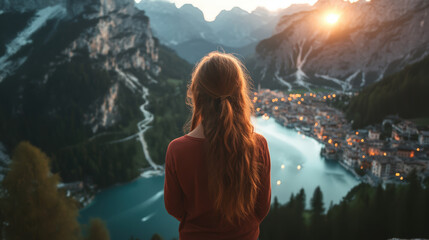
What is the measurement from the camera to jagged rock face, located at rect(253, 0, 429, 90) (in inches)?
1560

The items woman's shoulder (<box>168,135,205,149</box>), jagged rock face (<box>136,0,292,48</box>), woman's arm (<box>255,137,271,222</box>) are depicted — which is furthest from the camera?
jagged rock face (<box>136,0,292,48</box>)

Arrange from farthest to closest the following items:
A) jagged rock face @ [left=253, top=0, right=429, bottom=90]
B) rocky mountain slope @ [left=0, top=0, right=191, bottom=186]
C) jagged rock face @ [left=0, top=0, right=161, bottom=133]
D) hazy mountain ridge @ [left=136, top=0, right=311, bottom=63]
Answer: hazy mountain ridge @ [left=136, top=0, right=311, bottom=63] < jagged rock face @ [left=253, top=0, right=429, bottom=90] < jagged rock face @ [left=0, top=0, right=161, bottom=133] < rocky mountain slope @ [left=0, top=0, right=191, bottom=186]

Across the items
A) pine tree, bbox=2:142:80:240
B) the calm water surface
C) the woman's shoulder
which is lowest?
the calm water surface

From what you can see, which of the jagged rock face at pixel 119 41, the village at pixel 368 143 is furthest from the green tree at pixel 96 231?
the jagged rock face at pixel 119 41

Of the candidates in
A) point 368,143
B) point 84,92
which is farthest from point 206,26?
point 368,143

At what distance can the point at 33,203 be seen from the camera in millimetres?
3076

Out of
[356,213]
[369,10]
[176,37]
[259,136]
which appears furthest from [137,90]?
[176,37]

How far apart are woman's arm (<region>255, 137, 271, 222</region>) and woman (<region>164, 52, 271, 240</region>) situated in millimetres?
10

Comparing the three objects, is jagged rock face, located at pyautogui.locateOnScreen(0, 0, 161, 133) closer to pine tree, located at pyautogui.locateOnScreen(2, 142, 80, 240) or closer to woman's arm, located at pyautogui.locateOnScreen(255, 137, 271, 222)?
pine tree, located at pyautogui.locateOnScreen(2, 142, 80, 240)

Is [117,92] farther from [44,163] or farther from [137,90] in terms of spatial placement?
[44,163]

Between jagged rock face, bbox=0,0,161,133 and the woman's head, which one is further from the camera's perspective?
jagged rock face, bbox=0,0,161,133

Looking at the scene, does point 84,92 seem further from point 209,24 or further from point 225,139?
point 209,24

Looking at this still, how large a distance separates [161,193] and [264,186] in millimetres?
15501

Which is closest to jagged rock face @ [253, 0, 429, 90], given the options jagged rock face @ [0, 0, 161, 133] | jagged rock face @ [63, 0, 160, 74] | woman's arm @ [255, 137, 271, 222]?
jagged rock face @ [63, 0, 160, 74]
